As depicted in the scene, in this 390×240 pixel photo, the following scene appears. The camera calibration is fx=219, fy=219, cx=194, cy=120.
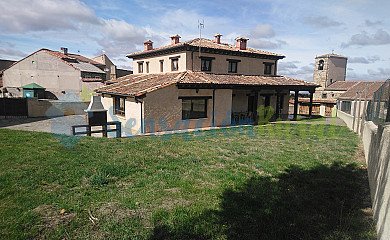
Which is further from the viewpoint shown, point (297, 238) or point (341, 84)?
point (341, 84)

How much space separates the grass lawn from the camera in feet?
13.0

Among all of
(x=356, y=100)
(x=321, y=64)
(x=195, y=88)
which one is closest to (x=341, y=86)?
(x=321, y=64)

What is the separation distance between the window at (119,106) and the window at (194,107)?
512 centimetres

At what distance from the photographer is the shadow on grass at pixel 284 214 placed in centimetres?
393

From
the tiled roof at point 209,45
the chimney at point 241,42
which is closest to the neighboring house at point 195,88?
the chimney at point 241,42

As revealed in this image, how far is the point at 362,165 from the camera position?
25.4ft

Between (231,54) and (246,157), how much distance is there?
1478 centimetres

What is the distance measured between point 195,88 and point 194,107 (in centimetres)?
151

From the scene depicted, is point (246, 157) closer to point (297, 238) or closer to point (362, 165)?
point (362, 165)

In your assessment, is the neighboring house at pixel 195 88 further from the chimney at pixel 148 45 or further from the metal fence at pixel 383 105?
the metal fence at pixel 383 105

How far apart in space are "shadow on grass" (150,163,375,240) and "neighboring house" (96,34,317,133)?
994 centimetres

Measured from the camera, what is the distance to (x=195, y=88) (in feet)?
52.9

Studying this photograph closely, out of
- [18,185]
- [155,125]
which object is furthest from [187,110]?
[18,185]

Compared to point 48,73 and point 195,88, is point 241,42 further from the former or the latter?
point 48,73
